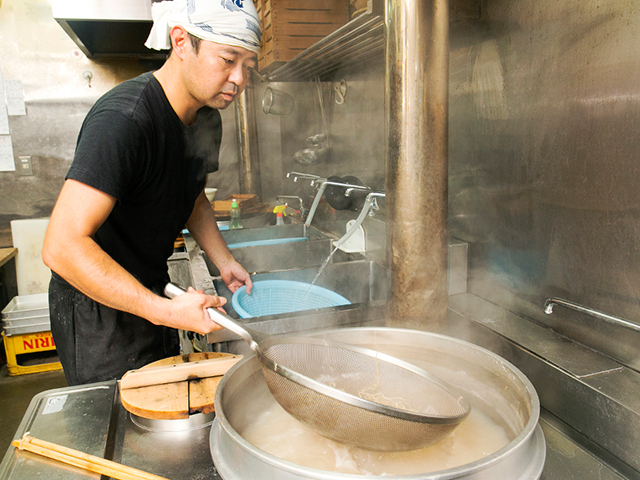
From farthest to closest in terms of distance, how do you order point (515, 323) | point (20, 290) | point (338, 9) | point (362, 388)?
point (20, 290) → point (338, 9) → point (515, 323) → point (362, 388)

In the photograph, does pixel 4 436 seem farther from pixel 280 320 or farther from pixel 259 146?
pixel 259 146

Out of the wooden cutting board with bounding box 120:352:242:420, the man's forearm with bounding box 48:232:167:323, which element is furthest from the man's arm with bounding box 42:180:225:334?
the wooden cutting board with bounding box 120:352:242:420

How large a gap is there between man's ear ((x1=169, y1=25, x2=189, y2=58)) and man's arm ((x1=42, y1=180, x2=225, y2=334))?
512 millimetres

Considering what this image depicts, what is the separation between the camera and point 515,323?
1.43 metres

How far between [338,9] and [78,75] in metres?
3.11

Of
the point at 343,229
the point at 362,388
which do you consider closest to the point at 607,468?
the point at 362,388

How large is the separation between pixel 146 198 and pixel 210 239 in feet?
1.48

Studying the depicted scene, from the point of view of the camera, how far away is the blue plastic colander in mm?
1771

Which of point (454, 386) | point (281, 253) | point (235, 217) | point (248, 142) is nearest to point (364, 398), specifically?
point (454, 386)

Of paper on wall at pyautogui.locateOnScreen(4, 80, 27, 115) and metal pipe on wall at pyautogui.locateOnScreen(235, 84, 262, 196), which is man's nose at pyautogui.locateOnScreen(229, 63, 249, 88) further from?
paper on wall at pyautogui.locateOnScreen(4, 80, 27, 115)

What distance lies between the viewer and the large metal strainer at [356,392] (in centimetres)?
70

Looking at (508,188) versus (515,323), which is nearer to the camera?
(515,323)

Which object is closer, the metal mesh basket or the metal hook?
the metal mesh basket

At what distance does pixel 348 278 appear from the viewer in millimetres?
2225
